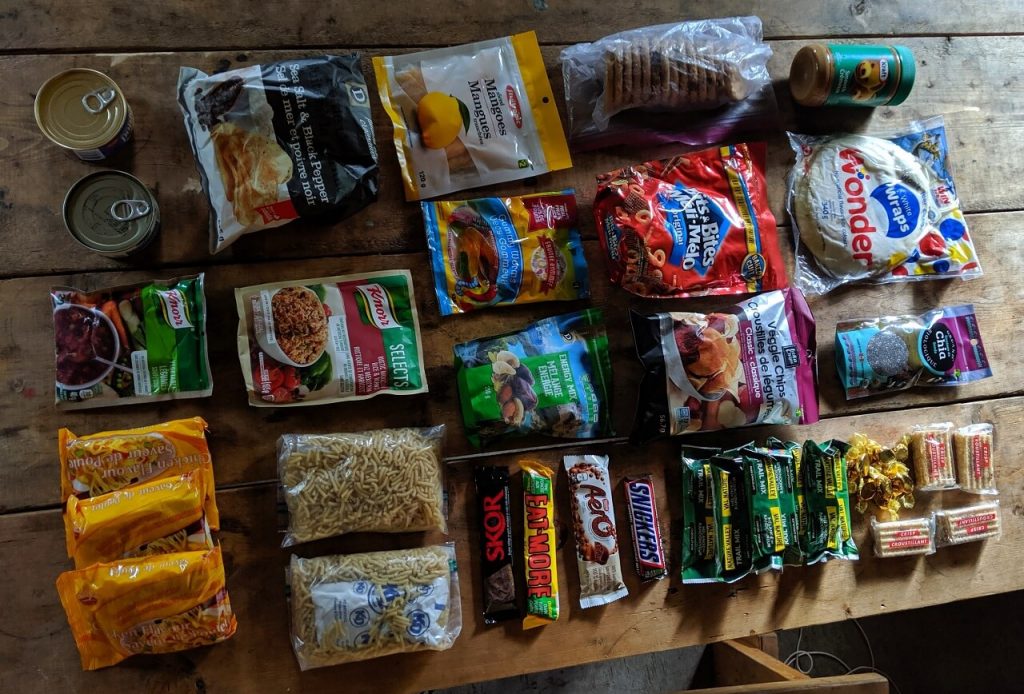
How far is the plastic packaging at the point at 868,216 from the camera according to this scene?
131 centimetres

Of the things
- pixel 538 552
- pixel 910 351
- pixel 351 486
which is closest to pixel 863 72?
pixel 910 351

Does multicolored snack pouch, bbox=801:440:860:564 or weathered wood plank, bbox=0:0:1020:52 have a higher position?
weathered wood plank, bbox=0:0:1020:52

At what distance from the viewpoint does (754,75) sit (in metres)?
1.30

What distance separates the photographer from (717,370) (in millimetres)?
1209

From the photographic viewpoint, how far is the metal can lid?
3.52ft

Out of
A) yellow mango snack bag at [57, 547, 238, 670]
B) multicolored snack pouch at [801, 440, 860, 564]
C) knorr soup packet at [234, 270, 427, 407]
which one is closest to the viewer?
yellow mango snack bag at [57, 547, 238, 670]

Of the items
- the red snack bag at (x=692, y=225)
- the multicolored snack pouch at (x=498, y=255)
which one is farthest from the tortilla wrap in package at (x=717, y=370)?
the multicolored snack pouch at (x=498, y=255)

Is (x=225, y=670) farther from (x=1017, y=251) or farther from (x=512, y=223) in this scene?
(x=1017, y=251)

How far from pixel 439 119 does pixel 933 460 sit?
116 centimetres

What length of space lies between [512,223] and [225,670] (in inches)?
36.6

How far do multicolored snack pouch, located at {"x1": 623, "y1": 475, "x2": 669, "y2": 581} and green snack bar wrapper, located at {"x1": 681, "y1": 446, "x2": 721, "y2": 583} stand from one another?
50 mm

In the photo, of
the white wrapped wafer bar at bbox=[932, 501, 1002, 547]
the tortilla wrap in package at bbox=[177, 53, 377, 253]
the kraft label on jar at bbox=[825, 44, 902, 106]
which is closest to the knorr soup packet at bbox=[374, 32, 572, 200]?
the tortilla wrap in package at bbox=[177, 53, 377, 253]

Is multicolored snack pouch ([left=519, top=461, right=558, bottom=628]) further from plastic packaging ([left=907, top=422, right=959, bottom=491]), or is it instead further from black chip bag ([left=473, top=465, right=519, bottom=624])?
plastic packaging ([left=907, top=422, right=959, bottom=491])

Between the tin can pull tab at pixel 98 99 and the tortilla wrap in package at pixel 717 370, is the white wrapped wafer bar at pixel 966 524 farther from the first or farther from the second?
the tin can pull tab at pixel 98 99
